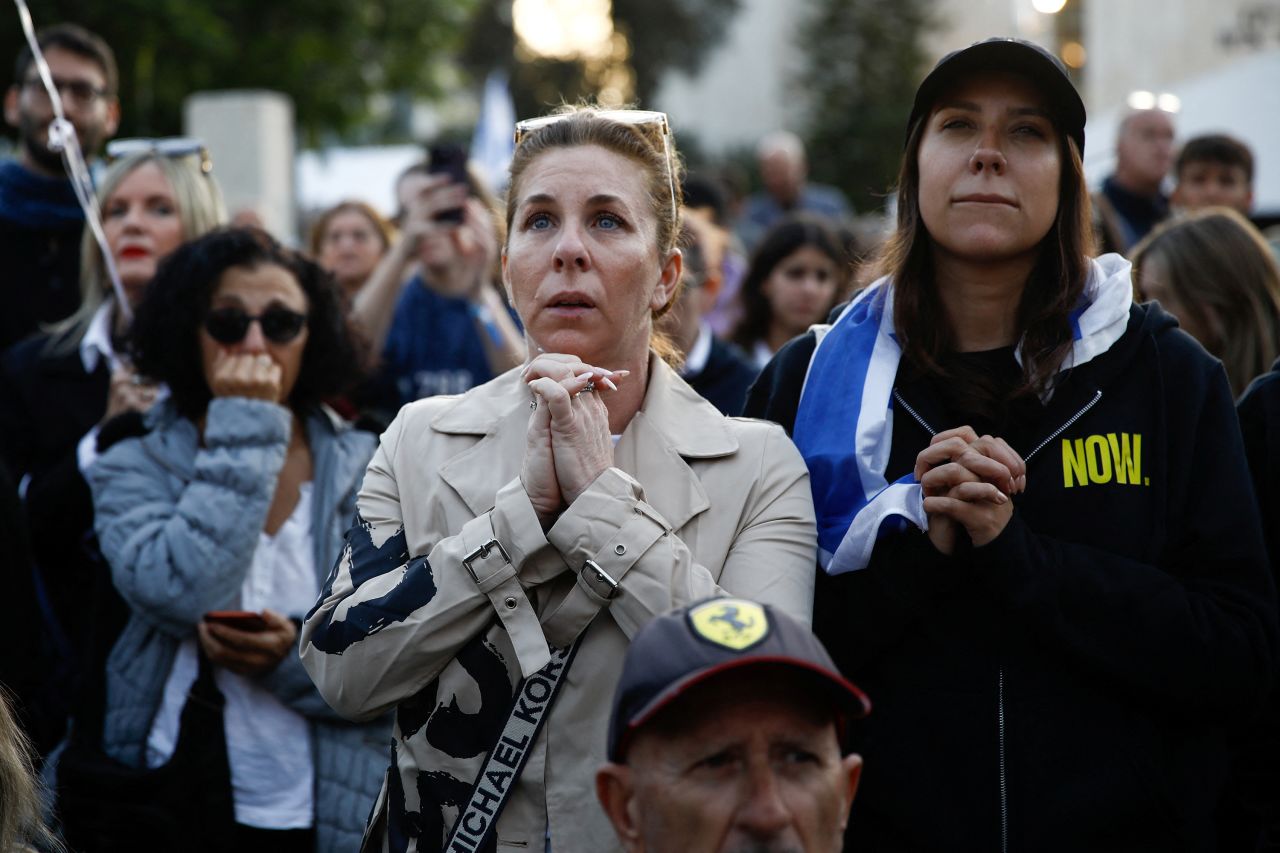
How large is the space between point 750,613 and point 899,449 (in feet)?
2.49

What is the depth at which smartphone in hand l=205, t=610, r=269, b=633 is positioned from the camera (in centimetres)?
390

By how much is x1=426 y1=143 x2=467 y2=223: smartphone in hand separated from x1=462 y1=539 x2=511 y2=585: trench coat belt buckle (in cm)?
371

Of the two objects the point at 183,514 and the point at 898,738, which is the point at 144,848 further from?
the point at 898,738

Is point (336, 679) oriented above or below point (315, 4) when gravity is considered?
below

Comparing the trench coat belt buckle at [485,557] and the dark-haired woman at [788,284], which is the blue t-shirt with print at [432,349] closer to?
the dark-haired woman at [788,284]

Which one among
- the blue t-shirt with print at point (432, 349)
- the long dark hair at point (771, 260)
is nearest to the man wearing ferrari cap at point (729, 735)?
the blue t-shirt with print at point (432, 349)

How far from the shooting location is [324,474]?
418 cm

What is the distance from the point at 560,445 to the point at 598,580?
0.25 meters

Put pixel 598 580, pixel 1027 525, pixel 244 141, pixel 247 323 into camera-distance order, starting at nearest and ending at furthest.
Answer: pixel 598 580
pixel 1027 525
pixel 247 323
pixel 244 141

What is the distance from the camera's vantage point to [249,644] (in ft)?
12.7

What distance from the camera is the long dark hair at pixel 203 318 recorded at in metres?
4.34

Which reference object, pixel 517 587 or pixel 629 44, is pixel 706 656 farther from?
pixel 629 44

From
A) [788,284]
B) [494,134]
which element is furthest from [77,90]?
[788,284]

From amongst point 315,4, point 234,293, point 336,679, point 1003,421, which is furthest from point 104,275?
point 315,4
